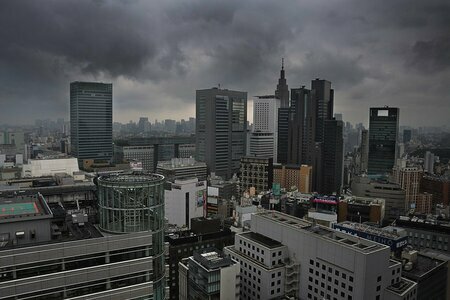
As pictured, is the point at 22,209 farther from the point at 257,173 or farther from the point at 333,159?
the point at 333,159

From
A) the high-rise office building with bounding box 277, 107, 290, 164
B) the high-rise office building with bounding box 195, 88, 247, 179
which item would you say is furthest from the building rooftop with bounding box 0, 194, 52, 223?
the high-rise office building with bounding box 277, 107, 290, 164

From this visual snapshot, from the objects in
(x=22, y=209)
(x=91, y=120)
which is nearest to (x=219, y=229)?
(x=22, y=209)

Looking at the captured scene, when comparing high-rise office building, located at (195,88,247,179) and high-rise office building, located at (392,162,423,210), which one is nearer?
high-rise office building, located at (392,162,423,210)

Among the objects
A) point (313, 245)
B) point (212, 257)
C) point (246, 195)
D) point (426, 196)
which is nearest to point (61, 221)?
point (212, 257)

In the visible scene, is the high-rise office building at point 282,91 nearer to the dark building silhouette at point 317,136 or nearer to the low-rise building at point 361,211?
the dark building silhouette at point 317,136

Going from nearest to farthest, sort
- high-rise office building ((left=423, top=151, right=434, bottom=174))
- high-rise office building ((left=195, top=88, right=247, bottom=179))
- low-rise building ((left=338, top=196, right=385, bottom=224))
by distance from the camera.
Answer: low-rise building ((left=338, top=196, right=385, bottom=224))
high-rise office building ((left=423, top=151, right=434, bottom=174))
high-rise office building ((left=195, top=88, right=247, bottom=179))

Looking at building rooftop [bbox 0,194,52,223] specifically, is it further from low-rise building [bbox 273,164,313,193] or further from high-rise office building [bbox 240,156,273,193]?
low-rise building [bbox 273,164,313,193]

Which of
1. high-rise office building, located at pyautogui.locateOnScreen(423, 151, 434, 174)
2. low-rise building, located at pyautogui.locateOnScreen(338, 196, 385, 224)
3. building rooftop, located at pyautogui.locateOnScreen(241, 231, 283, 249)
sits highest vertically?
high-rise office building, located at pyautogui.locateOnScreen(423, 151, 434, 174)
